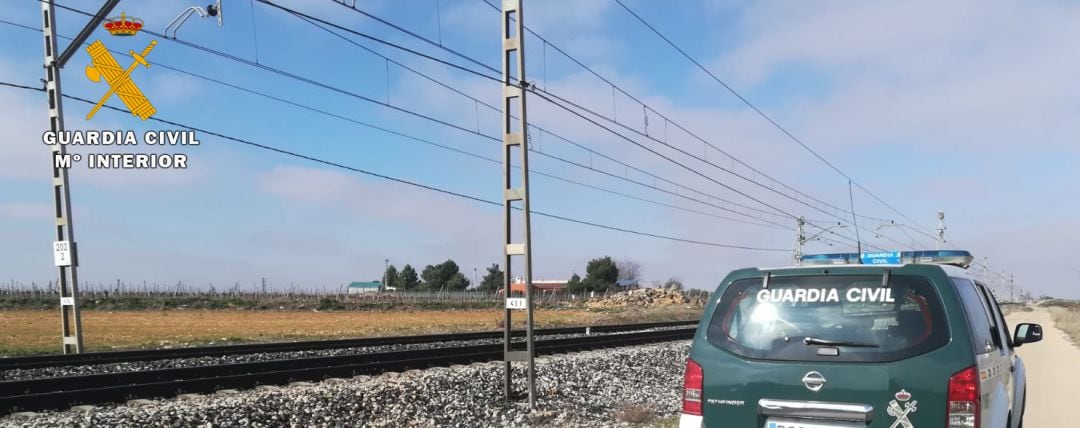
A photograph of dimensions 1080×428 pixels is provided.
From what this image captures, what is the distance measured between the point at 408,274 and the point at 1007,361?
141 m

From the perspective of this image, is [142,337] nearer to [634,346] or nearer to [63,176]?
[63,176]

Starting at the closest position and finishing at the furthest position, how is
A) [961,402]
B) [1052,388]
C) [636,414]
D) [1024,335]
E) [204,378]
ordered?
1. [961,402]
2. [1024,335]
3. [636,414]
4. [204,378]
5. [1052,388]

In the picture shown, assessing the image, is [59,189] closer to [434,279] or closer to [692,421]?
[692,421]

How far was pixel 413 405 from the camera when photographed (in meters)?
11.9

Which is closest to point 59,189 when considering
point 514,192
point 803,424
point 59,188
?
point 59,188

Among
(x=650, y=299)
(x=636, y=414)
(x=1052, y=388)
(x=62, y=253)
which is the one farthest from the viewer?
(x=650, y=299)

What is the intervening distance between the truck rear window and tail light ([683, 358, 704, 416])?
0.21 meters

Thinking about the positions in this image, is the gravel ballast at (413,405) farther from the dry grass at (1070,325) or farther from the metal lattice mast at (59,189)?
the dry grass at (1070,325)

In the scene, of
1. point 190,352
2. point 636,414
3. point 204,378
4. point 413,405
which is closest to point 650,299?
point 190,352

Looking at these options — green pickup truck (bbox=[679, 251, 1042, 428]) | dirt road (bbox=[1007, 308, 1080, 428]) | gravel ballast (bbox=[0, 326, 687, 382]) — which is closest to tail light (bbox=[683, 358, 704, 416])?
green pickup truck (bbox=[679, 251, 1042, 428])

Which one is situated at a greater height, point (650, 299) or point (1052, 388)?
point (1052, 388)

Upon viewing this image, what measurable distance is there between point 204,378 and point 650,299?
68528mm

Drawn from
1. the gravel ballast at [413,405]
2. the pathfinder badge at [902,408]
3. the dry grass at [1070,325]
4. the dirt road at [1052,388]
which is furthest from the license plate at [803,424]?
the dry grass at [1070,325]

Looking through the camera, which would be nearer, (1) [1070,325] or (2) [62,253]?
(2) [62,253]
